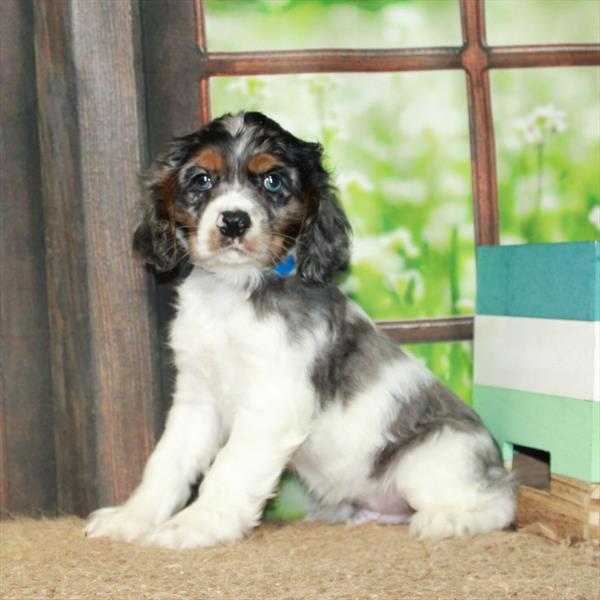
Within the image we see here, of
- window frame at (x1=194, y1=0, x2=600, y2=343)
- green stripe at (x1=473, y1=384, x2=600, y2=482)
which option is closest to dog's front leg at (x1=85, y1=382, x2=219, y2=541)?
window frame at (x1=194, y1=0, x2=600, y2=343)

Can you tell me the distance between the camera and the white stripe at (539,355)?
3.59 m

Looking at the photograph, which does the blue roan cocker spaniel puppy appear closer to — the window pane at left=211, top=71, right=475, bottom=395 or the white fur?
the white fur

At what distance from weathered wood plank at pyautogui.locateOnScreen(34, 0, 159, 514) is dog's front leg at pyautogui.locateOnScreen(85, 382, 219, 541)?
0.85 feet

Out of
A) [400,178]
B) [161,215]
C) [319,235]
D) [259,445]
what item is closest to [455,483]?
[259,445]

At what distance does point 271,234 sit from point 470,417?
1245 millimetres

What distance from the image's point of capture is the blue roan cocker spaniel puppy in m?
3.51

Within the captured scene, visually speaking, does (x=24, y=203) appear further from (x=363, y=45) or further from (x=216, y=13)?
(x=363, y=45)

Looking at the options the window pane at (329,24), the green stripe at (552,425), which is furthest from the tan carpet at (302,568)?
the window pane at (329,24)

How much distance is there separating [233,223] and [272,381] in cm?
66

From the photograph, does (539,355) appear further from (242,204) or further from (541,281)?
(242,204)

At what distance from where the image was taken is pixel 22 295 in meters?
4.15

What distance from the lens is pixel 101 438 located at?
13.2 ft

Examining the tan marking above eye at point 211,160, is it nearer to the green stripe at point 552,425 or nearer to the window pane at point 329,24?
the window pane at point 329,24

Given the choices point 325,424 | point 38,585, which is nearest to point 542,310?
point 325,424
